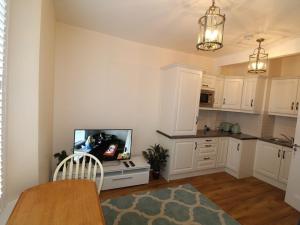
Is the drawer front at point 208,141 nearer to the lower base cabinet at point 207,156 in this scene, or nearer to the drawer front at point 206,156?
the lower base cabinet at point 207,156

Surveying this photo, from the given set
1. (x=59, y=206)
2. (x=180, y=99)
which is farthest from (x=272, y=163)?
(x=59, y=206)

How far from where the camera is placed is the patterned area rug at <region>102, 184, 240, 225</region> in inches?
82.8

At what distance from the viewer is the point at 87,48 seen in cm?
289

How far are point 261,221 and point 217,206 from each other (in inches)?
21.8

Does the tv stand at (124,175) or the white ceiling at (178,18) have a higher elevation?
the white ceiling at (178,18)

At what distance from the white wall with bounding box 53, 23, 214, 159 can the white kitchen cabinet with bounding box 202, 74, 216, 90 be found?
711 mm

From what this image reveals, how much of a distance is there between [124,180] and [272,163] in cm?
286

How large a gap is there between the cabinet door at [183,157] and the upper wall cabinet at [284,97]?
6.22 feet

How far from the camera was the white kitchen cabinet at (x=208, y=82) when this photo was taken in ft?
12.0

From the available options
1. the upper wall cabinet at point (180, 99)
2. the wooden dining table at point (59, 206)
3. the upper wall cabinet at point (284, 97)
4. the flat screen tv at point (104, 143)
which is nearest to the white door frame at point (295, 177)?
the upper wall cabinet at point (284, 97)

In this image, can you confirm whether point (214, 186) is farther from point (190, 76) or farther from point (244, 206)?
point (190, 76)

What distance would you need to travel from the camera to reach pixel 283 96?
334 cm

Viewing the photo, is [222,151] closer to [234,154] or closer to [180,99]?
[234,154]

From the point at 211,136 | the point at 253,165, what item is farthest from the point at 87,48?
the point at 253,165
